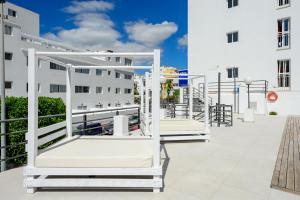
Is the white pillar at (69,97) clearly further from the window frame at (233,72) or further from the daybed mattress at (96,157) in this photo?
the window frame at (233,72)

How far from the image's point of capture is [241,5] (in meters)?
21.3

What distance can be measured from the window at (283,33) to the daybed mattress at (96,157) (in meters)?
19.3

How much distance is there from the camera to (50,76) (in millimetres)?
27359

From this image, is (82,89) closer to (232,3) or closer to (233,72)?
(233,72)

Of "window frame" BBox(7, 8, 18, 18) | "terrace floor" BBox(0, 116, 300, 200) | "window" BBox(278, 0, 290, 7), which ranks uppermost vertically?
"window frame" BBox(7, 8, 18, 18)

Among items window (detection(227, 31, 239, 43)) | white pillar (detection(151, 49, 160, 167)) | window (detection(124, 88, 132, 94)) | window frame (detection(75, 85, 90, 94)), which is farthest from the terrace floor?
window (detection(124, 88, 132, 94))

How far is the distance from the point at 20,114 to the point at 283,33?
20531 millimetres

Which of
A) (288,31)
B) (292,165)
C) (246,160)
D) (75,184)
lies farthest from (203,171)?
(288,31)

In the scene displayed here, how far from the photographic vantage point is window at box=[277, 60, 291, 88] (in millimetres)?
18978

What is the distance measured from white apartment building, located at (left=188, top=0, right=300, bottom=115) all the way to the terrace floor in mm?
13926

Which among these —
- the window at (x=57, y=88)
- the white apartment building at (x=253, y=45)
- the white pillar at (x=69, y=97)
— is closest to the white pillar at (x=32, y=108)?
the white pillar at (x=69, y=97)

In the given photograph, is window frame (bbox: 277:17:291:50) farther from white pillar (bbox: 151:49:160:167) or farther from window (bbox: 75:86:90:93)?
Answer: window (bbox: 75:86:90:93)

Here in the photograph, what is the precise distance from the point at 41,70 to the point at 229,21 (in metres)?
21.2

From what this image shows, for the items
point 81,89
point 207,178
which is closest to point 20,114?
point 207,178
